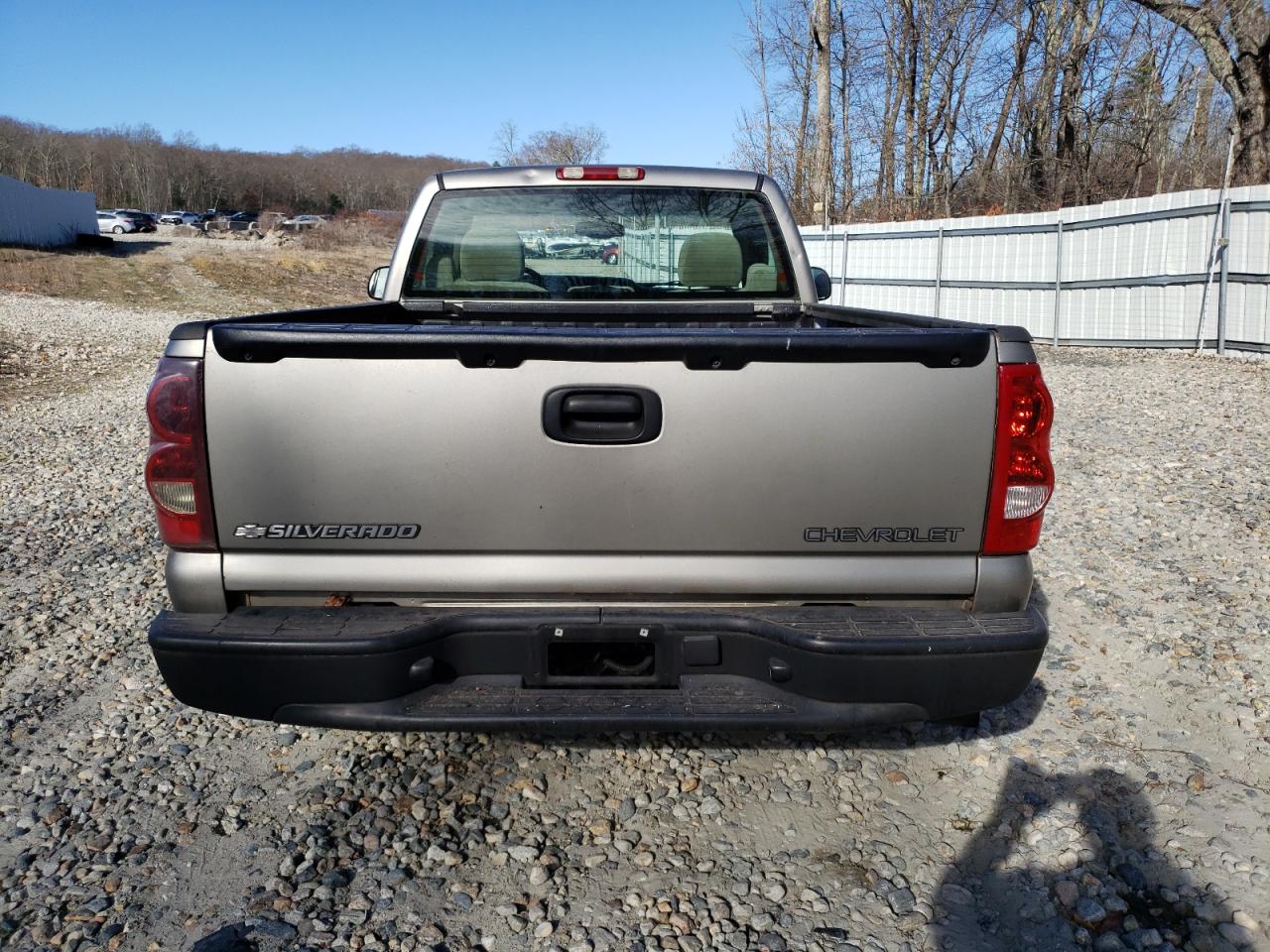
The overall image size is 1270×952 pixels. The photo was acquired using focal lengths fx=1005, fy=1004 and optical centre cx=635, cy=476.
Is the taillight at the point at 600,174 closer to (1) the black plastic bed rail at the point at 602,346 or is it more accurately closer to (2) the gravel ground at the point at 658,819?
(1) the black plastic bed rail at the point at 602,346

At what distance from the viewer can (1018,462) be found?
102 inches

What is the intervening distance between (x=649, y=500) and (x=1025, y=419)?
0.98 metres

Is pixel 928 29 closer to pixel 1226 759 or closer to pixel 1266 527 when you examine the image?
pixel 1266 527

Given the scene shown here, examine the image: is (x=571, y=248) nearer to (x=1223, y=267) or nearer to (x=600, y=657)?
(x=600, y=657)

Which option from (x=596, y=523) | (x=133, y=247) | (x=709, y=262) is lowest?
(x=596, y=523)

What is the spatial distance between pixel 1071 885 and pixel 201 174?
140 m

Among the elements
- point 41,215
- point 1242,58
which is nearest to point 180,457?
point 1242,58

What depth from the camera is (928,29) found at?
1077 inches

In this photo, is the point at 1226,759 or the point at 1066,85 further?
the point at 1066,85

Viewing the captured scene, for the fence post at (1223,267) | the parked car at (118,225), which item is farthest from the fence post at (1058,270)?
the parked car at (118,225)

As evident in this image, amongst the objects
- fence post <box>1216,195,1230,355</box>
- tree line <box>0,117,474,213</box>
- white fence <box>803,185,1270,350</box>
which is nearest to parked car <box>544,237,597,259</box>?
white fence <box>803,185,1270,350</box>

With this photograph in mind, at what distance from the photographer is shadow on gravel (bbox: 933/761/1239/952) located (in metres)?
2.45

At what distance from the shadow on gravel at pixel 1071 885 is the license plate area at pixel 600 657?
3.13 feet

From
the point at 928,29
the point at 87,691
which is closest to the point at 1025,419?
the point at 87,691
